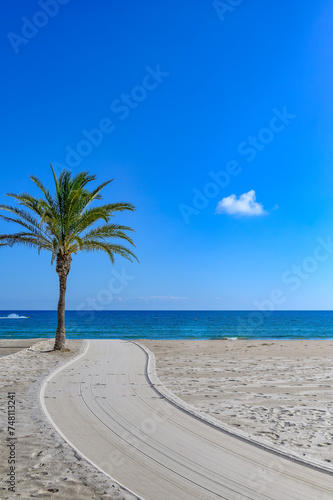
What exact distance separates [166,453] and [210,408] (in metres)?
2.89

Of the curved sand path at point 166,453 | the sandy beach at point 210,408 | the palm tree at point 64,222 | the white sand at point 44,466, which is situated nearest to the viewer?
the white sand at point 44,466

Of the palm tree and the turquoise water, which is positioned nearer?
the palm tree

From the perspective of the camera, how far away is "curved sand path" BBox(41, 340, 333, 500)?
14.3 feet

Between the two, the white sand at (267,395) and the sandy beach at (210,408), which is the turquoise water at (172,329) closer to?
the white sand at (267,395)

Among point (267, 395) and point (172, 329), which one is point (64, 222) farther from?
point (172, 329)

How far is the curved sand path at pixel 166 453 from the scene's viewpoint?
435 cm

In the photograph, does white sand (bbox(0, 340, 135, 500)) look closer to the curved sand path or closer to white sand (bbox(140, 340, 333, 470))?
the curved sand path

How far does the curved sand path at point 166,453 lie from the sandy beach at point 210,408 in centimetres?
31

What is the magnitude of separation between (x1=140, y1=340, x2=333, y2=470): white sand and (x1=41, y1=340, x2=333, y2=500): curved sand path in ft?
2.22

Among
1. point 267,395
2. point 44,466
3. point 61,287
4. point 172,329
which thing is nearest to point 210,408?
point 267,395

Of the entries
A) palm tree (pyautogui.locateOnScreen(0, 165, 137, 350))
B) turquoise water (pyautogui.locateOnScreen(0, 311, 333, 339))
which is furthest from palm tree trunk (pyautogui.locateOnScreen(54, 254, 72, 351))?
turquoise water (pyautogui.locateOnScreen(0, 311, 333, 339))

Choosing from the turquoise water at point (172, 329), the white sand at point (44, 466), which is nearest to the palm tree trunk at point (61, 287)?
the white sand at point (44, 466)

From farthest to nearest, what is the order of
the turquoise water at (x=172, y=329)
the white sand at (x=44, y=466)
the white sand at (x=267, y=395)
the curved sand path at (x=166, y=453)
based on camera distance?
the turquoise water at (x=172, y=329) < the white sand at (x=267, y=395) < the curved sand path at (x=166, y=453) < the white sand at (x=44, y=466)

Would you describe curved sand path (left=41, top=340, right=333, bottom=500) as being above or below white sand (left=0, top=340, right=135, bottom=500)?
below
